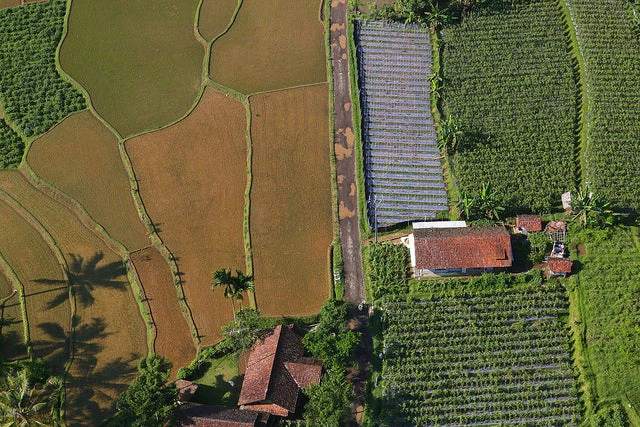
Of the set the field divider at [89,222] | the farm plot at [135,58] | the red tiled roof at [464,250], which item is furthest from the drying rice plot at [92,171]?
the red tiled roof at [464,250]

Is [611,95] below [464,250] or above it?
above

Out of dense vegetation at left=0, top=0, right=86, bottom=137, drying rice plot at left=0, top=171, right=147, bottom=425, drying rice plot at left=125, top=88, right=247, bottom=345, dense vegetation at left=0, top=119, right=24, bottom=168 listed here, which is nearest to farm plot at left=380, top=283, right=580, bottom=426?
drying rice plot at left=125, top=88, right=247, bottom=345

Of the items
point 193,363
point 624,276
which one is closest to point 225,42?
point 193,363

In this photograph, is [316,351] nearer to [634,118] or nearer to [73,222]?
[73,222]

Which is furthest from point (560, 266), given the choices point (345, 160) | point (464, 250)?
point (345, 160)

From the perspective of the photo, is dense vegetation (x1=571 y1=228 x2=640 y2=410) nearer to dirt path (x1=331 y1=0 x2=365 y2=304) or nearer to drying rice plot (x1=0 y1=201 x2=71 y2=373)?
dirt path (x1=331 y1=0 x2=365 y2=304)

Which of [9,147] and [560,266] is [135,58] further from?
[560,266]
